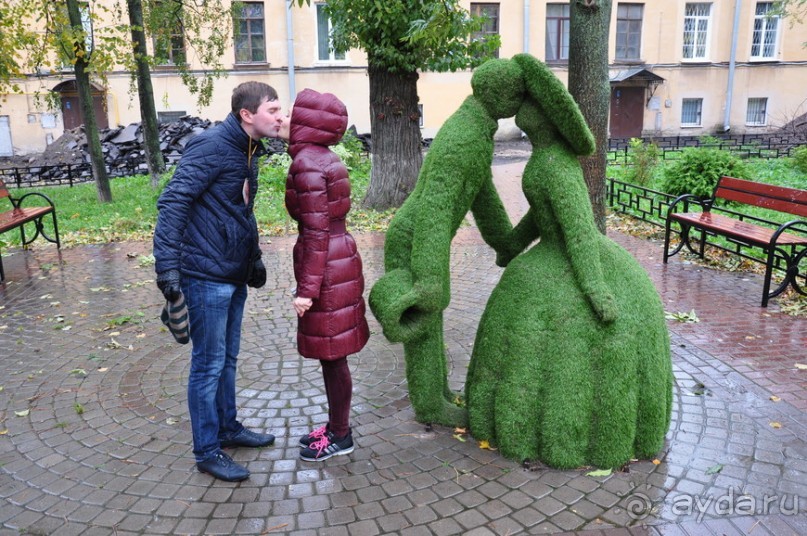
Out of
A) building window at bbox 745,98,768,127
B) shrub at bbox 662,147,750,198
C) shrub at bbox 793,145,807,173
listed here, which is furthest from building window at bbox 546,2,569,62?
shrub at bbox 662,147,750,198

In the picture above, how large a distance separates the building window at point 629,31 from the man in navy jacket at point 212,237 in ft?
99.7

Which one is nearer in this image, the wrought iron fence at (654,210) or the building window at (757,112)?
the wrought iron fence at (654,210)

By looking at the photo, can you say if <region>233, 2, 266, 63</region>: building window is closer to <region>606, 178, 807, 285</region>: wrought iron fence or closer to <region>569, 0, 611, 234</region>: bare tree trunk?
<region>606, 178, 807, 285</region>: wrought iron fence

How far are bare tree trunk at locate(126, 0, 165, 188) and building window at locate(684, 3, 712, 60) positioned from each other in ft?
82.8

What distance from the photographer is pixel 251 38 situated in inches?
1101

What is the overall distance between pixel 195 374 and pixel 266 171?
13.3m

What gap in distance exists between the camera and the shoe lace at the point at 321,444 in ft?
13.1

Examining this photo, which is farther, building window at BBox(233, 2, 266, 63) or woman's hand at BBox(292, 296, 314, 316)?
building window at BBox(233, 2, 266, 63)

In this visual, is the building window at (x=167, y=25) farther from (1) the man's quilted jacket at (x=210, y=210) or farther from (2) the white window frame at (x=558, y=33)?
(2) the white window frame at (x=558, y=33)

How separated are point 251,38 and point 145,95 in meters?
14.0

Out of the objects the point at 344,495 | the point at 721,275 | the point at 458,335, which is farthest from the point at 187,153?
the point at 721,275

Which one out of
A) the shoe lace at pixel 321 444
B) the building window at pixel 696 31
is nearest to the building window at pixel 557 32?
the building window at pixel 696 31

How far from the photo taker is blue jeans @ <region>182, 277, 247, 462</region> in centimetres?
367

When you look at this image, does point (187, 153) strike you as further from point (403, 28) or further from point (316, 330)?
point (403, 28)
